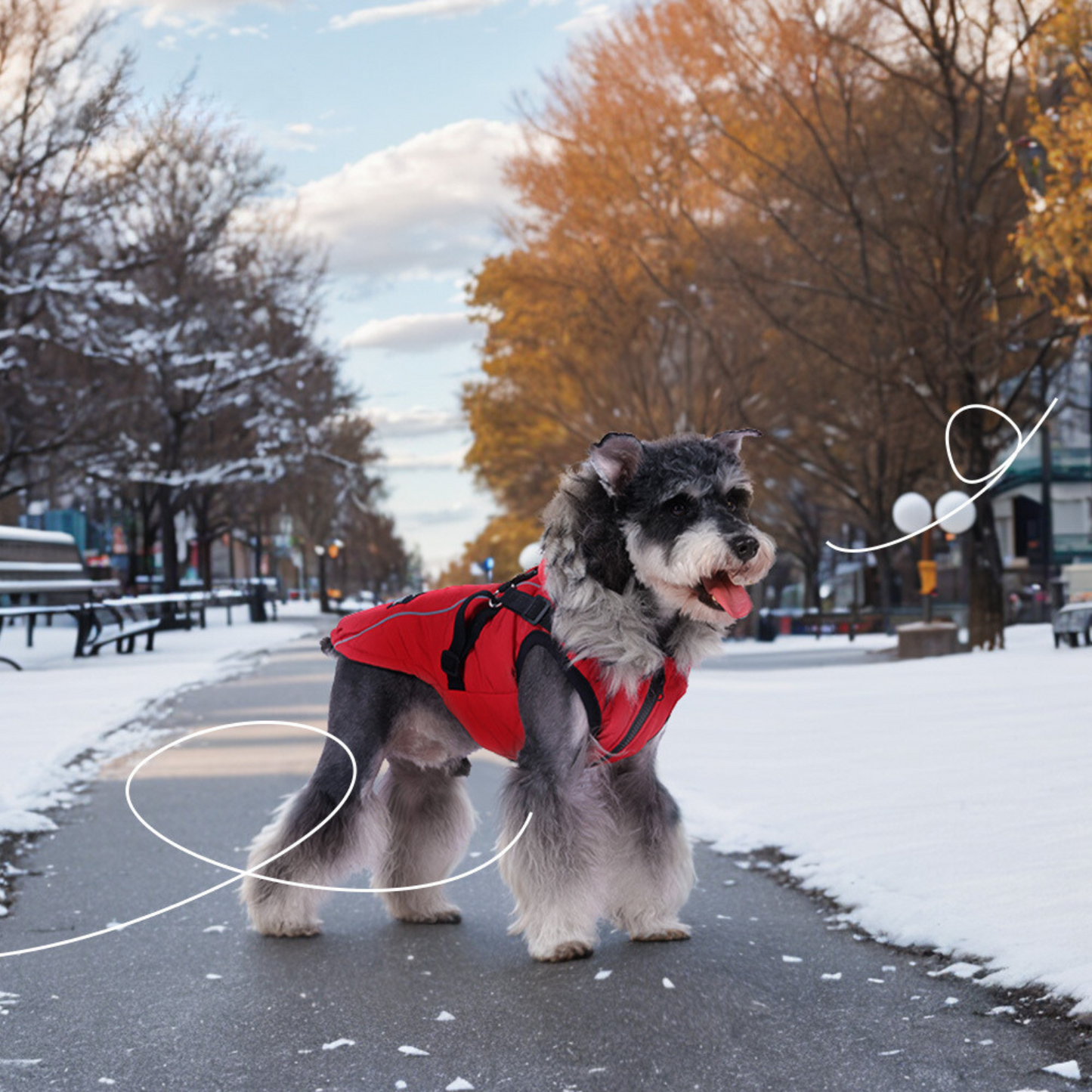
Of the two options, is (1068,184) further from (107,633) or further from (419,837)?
(107,633)

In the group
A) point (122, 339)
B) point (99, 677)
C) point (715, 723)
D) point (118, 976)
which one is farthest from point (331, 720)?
point (122, 339)

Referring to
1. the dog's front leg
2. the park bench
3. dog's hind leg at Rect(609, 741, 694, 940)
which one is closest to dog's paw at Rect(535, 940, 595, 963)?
the dog's front leg

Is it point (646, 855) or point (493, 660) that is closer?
point (493, 660)

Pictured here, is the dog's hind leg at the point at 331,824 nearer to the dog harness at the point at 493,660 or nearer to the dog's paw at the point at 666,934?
the dog harness at the point at 493,660

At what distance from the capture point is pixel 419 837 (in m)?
5.49

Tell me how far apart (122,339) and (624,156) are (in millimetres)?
9471

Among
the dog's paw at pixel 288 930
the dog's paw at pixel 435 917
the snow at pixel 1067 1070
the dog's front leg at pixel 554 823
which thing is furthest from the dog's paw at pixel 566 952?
the snow at pixel 1067 1070

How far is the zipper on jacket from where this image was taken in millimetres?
4547

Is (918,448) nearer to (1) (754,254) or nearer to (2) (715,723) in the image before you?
(1) (754,254)

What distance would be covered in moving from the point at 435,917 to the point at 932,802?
8.46ft

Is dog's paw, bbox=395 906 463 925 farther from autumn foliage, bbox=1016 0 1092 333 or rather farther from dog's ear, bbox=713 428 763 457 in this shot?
autumn foliage, bbox=1016 0 1092 333

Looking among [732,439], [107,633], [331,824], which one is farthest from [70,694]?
[732,439]

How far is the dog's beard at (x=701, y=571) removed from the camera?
415cm

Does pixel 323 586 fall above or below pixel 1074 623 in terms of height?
above
